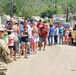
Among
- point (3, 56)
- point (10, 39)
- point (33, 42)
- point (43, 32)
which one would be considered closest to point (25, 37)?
point (10, 39)

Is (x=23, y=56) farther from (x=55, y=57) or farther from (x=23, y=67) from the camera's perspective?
(x=23, y=67)

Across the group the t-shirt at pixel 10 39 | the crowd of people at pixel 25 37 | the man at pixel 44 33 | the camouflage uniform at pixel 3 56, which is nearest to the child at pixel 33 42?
the crowd of people at pixel 25 37

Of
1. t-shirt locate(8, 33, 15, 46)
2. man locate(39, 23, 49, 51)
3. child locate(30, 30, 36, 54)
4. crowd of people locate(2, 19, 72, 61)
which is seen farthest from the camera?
man locate(39, 23, 49, 51)

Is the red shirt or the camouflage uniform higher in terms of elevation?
the camouflage uniform

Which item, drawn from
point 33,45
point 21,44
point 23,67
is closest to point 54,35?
point 33,45

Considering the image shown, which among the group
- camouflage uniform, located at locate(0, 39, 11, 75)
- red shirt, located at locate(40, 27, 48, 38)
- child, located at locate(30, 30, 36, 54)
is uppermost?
camouflage uniform, located at locate(0, 39, 11, 75)

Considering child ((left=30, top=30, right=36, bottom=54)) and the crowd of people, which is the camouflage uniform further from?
child ((left=30, top=30, right=36, bottom=54))

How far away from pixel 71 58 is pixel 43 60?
63.1 inches

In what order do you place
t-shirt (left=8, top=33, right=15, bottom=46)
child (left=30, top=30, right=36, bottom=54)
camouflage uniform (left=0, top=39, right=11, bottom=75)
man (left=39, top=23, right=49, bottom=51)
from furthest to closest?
man (left=39, top=23, right=49, bottom=51) < child (left=30, top=30, right=36, bottom=54) < t-shirt (left=8, top=33, right=15, bottom=46) < camouflage uniform (left=0, top=39, right=11, bottom=75)

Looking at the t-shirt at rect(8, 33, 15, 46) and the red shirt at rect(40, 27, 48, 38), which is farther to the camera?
the red shirt at rect(40, 27, 48, 38)

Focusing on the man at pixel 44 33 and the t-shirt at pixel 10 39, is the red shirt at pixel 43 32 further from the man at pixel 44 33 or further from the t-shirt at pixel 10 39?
the t-shirt at pixel 10 39

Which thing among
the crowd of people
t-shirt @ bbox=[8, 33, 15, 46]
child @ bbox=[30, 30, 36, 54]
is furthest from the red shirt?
t-shirt @ bbox=[8, 33, 15, 46]

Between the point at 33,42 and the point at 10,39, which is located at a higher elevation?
the point at 10,39

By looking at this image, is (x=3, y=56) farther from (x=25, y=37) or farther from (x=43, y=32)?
(x=43, y=32)
